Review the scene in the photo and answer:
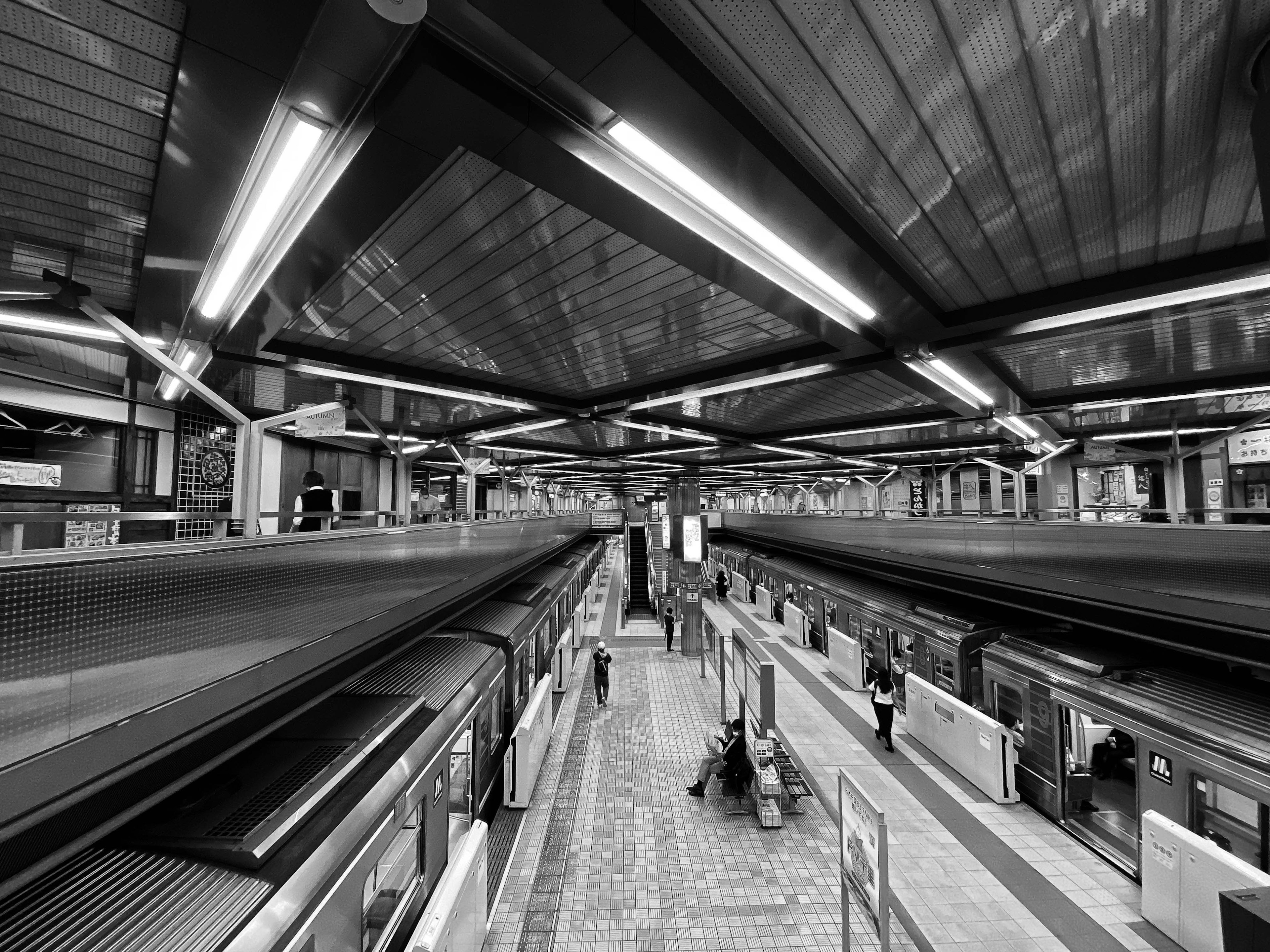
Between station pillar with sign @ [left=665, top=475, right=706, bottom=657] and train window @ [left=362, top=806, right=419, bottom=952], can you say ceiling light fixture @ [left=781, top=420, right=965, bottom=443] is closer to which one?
station pillar with sign @ [left=665, top=475, right=706, bottom=657]

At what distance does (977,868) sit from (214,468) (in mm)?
12973

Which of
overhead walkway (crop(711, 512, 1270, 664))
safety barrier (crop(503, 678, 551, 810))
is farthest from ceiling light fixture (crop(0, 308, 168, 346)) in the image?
overhead walkway (crop(711, 512, 1270, 664))

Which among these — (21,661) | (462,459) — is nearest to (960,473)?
(462,459)

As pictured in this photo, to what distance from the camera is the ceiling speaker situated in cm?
157

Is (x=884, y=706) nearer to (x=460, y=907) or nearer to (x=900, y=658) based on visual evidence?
(x=900, y=658)

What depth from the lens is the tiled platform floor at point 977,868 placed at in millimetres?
4512

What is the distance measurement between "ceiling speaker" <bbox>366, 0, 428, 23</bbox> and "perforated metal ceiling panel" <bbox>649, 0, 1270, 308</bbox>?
0.87 m

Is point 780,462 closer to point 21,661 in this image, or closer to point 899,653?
point 899,653

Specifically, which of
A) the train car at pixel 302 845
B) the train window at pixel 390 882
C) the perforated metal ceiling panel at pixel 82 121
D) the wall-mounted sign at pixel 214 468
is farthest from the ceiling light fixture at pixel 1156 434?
the wall-mounted sign at pixel 214 468

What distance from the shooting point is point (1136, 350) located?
589cm

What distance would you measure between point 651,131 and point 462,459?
901cm

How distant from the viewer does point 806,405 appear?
29.1 ft

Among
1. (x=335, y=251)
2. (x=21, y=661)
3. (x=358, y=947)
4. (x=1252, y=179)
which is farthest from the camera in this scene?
(x=335, y=251)

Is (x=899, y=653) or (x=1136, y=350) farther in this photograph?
(x=899, y=653)
